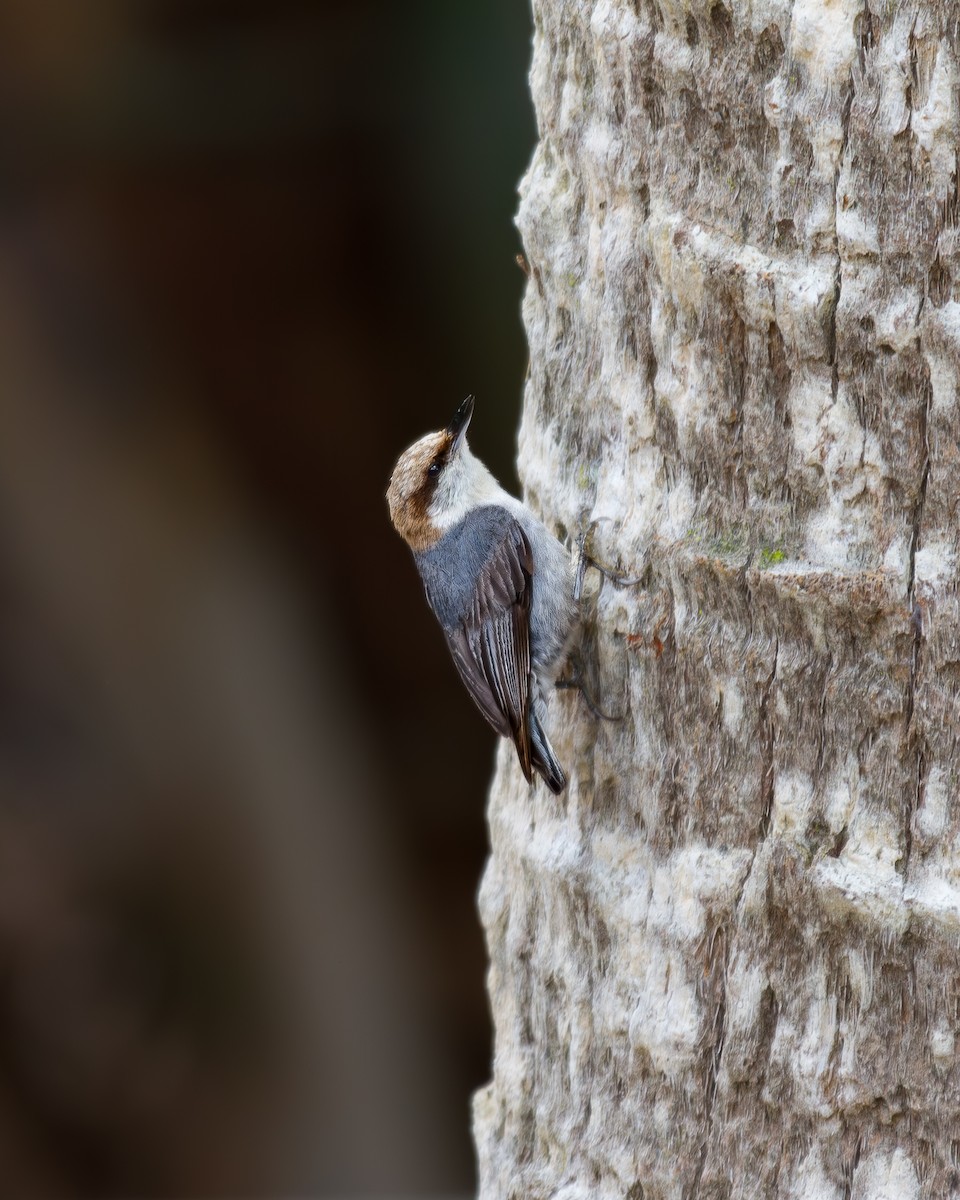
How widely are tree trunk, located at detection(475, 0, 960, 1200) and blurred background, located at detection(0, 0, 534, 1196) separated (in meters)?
3.79

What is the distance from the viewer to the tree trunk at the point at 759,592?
2.12 meters

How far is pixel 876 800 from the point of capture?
7.29 ft

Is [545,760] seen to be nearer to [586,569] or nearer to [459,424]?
[586,569]

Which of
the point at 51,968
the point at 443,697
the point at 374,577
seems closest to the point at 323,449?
the point at 374,577

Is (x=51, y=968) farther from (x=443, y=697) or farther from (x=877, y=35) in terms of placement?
(x=877, y=35)

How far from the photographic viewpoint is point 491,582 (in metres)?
3.51

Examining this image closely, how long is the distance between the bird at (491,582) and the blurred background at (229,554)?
286 cm

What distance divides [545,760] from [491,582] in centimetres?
74

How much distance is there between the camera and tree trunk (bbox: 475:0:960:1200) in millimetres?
2121

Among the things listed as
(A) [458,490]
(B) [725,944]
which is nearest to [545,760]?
(B) [725,944]

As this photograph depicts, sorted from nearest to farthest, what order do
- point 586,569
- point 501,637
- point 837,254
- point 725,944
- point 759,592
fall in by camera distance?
point 837,254, point 759,592, point 725,944, point 586,569, point 501,637

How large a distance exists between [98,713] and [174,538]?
0.90 meters

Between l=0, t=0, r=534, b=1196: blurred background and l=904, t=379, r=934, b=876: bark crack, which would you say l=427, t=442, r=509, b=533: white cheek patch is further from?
l=0, t=0, r=534, b=1196: blurred background

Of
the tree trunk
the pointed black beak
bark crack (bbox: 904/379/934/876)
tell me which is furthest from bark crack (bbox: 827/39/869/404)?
the pointed black beak
